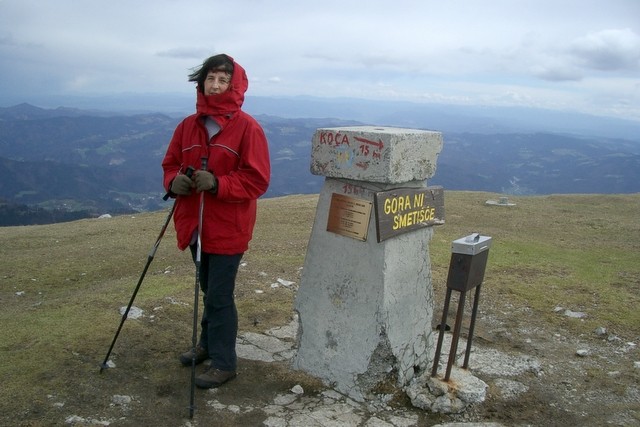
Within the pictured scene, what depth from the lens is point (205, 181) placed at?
4891mm

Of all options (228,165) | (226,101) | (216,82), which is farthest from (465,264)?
(216,82)

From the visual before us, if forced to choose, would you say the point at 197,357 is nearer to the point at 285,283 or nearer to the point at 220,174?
the point at 220,174

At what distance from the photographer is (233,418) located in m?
5.11

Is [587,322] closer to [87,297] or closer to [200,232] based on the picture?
[200,232]

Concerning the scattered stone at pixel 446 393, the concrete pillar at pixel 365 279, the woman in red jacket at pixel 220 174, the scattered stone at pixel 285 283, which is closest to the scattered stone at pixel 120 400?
the woman in red jacket at pixel 220 174

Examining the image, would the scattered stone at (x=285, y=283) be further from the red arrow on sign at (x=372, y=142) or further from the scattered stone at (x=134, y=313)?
the red arrow on sign at (x=372, y=142)

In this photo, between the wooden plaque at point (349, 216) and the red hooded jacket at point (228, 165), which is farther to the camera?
the wooden plaque at point (349, 216)

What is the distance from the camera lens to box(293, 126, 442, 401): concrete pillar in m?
5.34

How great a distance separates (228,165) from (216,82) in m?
0.82

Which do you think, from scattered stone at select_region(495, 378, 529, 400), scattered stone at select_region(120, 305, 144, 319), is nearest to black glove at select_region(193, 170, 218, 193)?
scattered stone at select_region(120, 305, 144, 319)

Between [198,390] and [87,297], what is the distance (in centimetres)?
392

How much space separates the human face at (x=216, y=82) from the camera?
5188 mm

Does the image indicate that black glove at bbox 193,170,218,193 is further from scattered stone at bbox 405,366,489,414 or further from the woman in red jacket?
scattered stone at bbox 405,366,489,414

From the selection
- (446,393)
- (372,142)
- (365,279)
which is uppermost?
(372,142)
